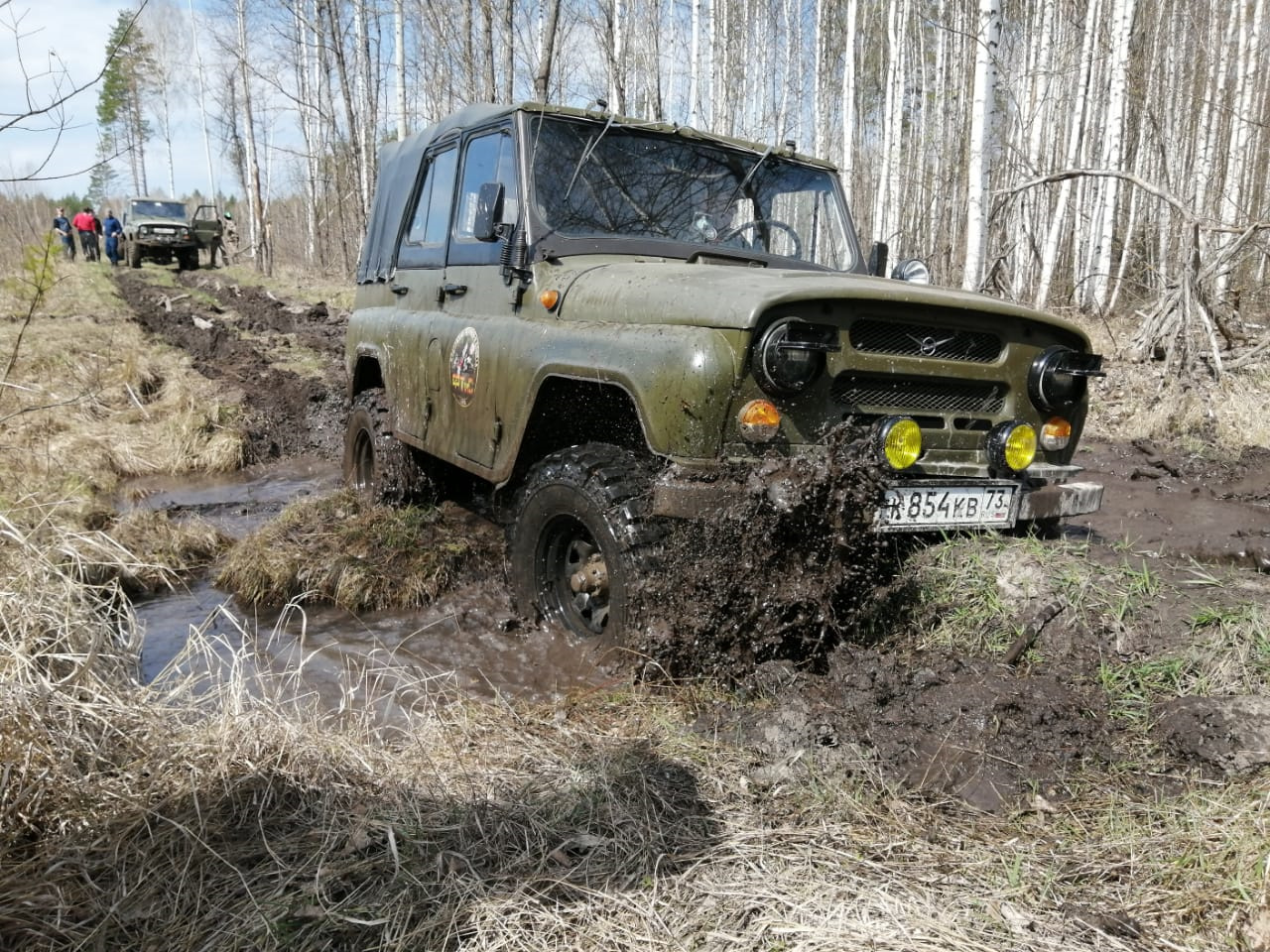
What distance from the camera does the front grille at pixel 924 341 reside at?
10.1 feet

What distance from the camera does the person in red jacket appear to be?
2711 cm

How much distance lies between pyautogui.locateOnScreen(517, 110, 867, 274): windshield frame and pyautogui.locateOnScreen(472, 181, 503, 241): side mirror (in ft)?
0.42

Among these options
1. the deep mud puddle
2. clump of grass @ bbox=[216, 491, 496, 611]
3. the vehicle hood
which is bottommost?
the deep mud puddle

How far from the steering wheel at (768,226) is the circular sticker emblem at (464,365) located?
122 centimetres

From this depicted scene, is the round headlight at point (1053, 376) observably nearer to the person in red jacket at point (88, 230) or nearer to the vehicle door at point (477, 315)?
the vehicle door at point (477, 315)

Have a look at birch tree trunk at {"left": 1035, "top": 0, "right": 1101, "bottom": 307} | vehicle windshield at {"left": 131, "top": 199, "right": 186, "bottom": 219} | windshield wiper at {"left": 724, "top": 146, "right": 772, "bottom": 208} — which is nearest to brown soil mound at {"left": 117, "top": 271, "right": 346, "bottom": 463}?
windshield wiper at {"left": 724, "top": 146, "right": 772, "bottom": 208}

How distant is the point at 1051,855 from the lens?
212cm

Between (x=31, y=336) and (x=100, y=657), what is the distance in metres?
9.78

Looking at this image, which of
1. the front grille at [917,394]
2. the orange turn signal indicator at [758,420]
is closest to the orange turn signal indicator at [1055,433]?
the front grille at [917,394]

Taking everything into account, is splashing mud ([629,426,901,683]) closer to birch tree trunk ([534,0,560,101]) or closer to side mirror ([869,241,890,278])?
side mirror ([869,241,890,278])

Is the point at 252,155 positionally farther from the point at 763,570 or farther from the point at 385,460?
the point at 763,570

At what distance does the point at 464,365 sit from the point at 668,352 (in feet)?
4.84

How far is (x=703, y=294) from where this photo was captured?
2943 mm

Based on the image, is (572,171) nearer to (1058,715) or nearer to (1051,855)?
(1058,715)
